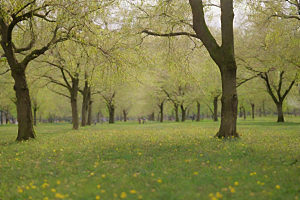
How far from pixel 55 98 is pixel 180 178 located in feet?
169

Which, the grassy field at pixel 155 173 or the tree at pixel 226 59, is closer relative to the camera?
the grassy field at pixel 155 173

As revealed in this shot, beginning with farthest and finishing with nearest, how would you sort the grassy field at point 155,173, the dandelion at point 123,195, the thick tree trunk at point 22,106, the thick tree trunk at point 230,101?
the thick tree trunk at point 22,106
the thick tree trunk at point 230,101
the grassy field at point 155,173
the dandelion at point 123,195

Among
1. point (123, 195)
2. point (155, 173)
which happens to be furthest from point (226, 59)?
point (123, 195)

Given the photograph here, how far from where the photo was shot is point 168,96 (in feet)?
142

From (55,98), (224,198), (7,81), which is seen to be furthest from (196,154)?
(55,98)

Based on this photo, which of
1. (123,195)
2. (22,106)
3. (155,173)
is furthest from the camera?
(22,106)

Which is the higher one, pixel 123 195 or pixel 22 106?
pixel 22 106

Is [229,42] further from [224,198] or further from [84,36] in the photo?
[224,198]

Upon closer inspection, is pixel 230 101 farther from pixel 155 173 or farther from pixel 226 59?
pixel 155 173

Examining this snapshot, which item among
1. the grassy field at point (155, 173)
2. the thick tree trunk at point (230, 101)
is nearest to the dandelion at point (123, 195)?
the grassy field at point (155, 173)

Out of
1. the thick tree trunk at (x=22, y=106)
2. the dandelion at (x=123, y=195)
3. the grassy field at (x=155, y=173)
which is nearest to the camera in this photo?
the dandelion at (x=123, y=195)

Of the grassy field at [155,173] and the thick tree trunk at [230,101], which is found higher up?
the thick tree trunk at [230,101]

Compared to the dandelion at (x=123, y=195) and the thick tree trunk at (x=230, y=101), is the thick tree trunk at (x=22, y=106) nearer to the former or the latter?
the thick tree trunk at (x=230, y=101)

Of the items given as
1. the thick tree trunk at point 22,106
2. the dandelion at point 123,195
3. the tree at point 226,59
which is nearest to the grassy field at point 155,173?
the dandelion at point 123,195
